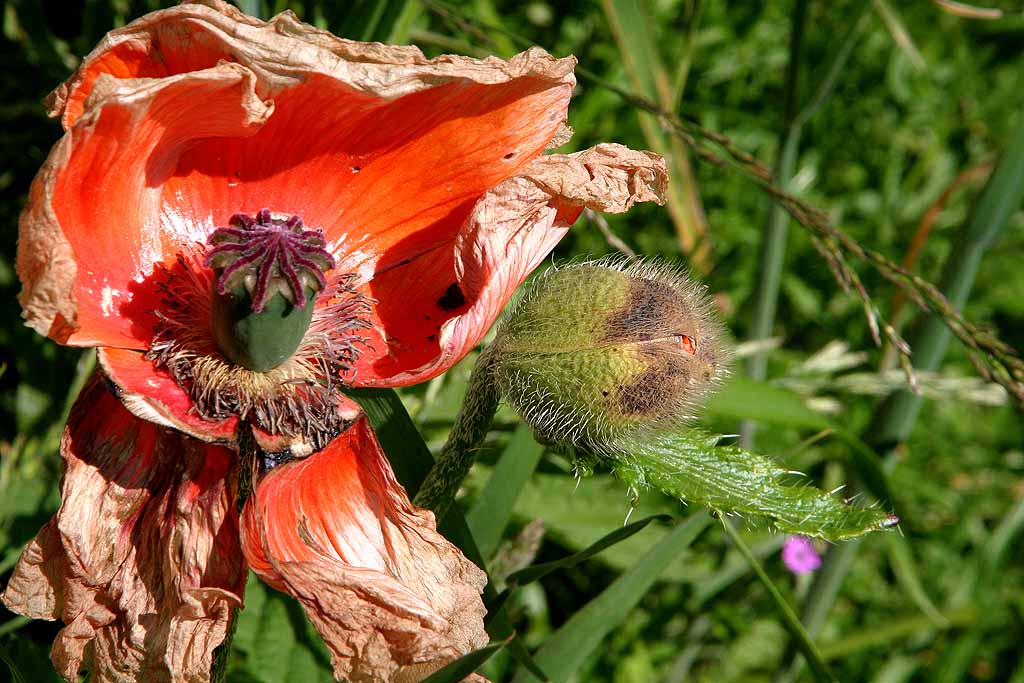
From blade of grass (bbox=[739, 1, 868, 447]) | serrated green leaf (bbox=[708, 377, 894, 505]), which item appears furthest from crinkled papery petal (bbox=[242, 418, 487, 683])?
blade of grass (bbox=[739, 1, 868, 447])

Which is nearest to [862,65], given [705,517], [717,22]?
[717,22]

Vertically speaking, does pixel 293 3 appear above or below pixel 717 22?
above

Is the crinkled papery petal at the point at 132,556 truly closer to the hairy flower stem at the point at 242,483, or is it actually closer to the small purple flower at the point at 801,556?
the hairy flower stem at the point at 242,483

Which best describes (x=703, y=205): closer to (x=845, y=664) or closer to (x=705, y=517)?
(x=845, y=664)

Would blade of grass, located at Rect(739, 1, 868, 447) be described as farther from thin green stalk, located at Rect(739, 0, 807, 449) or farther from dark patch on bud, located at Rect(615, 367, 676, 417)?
dark patch on bud, located at Rect(615, 367, 676, 417)

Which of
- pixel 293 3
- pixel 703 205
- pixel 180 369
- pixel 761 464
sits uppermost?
pixel 293 3

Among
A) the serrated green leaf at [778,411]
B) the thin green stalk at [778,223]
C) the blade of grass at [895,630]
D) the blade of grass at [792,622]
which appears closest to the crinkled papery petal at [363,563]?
the blade of grass at [792,622]
